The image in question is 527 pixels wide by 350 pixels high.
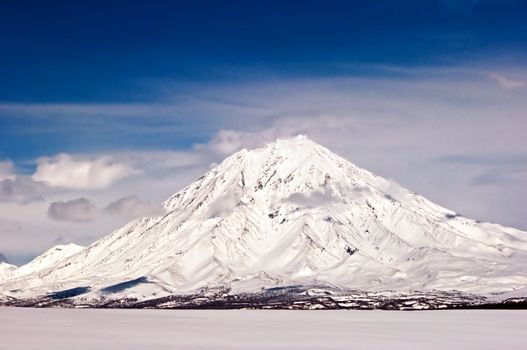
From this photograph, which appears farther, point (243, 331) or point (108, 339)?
point (243, 331)

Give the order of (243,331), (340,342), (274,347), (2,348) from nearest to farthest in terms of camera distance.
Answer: (2,348) < (274,347) < (340,342) < (243,331)

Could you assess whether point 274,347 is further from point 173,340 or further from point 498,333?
point 498,333

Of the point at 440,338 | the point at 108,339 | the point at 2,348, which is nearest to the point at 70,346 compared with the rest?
the point at 2,348

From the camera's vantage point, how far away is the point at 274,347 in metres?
129

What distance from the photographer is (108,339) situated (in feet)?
473

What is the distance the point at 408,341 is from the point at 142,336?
50.7 m

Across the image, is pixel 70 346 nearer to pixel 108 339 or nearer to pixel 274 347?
→ pixel 108 339

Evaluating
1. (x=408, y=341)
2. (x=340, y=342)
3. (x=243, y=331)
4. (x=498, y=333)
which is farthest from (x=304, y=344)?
(x=498, y=333)

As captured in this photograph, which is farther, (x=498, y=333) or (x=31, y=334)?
(x=498, y=333)

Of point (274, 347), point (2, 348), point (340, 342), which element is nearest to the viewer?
point (2, 348)

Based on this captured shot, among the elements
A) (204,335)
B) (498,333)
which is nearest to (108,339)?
(204,335)

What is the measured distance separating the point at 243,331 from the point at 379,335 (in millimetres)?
31575

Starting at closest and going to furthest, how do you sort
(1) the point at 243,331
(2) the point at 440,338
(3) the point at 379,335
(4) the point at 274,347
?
(4) the point at 274,347
(2) the point at 440,338
(3) the point at 379,335
(1) the point at 243,331

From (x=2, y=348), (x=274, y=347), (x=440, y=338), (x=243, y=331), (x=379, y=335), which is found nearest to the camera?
(x=2, y=348)
